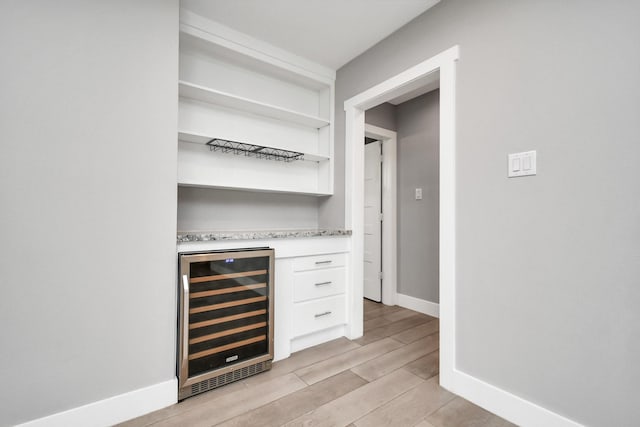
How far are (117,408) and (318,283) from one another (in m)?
1.40

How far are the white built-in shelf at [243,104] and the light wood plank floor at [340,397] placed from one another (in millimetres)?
1989

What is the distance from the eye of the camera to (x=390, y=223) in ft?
11.3

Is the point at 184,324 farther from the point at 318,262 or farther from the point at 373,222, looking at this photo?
the point at 373,222

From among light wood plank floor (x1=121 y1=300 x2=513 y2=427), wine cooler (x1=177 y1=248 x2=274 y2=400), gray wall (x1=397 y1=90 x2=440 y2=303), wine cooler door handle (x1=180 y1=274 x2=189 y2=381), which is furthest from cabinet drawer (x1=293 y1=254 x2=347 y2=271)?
gray wall (x1=397 y1=90 x2=440 y2=303)

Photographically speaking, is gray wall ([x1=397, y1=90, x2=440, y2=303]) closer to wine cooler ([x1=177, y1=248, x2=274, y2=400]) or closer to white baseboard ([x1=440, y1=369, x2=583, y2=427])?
white baseboard ([x1=440, y1=369, x2=583, y2=427])

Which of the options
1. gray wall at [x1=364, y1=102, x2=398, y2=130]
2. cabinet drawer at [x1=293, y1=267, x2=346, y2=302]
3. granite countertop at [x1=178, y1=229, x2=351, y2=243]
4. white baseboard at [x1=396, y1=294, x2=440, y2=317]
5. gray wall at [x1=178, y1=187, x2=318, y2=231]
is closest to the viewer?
granite countertop at [x1=178, y1=229, x2=351, y2=243]

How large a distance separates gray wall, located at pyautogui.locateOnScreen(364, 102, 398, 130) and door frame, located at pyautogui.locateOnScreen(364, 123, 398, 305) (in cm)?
9

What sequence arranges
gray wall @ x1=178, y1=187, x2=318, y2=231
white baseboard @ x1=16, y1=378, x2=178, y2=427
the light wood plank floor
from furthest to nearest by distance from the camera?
gray wall @ x1=178, y1=187, x2=318, y2=231 → the light wood plank floor → white baseboard @ x1=16, y1=378, x2=178, y2=427

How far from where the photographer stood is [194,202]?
2.34 metres

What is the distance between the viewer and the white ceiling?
1921 millimetres

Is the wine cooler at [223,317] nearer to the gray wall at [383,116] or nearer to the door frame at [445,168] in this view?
the door frame at [445,168]

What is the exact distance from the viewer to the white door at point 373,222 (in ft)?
11.6

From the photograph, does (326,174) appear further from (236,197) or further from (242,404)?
(242,404)

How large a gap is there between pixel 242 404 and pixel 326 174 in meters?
1.99
